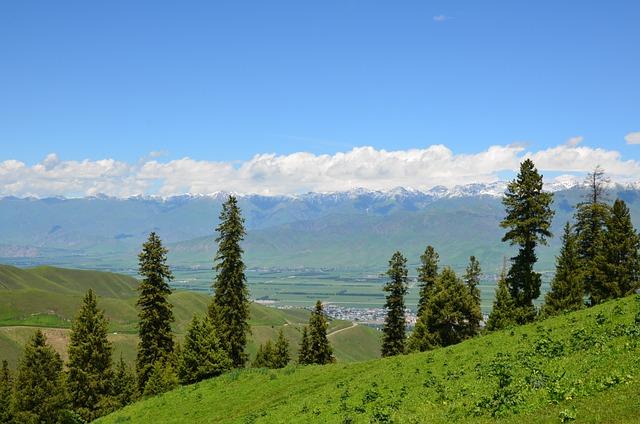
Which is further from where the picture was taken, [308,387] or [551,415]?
[308,387]

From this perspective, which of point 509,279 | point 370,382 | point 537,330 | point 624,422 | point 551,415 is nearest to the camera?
point 624,422

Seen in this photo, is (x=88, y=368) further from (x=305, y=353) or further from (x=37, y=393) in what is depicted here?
(x=305, y=353)

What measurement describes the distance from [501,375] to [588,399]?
787 centimetres

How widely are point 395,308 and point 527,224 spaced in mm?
26528

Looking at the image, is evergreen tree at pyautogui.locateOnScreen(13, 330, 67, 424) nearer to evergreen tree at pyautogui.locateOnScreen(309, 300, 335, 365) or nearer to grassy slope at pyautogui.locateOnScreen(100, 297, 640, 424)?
grassy slope at pyautogui.locateOnScreen(100, 297, 640, 424)

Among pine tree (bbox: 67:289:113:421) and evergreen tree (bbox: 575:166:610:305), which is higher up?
evergreen tree (bbox: 575:166:610:305)

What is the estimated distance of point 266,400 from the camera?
38.4 metres

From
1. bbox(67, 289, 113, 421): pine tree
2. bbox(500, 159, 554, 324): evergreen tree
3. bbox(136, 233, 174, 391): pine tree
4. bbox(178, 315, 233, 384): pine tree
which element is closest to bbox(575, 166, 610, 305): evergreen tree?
bbox(500, 159, 554, 324): evergreen tree

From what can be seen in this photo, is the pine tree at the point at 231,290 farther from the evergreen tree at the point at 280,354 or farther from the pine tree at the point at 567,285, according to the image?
the pine tree at the point at 567,285

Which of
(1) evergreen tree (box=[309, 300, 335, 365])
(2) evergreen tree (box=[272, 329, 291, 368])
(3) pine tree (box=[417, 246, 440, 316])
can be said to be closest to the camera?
(3) pine tree (box=[417, 246, 440, 316])

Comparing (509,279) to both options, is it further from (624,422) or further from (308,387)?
(624,422)

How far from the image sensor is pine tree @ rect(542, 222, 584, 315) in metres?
62.0

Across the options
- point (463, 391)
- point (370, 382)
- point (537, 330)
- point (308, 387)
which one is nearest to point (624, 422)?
point (463, 391)

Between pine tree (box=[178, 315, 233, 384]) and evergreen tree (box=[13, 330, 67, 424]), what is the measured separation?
16501mm
